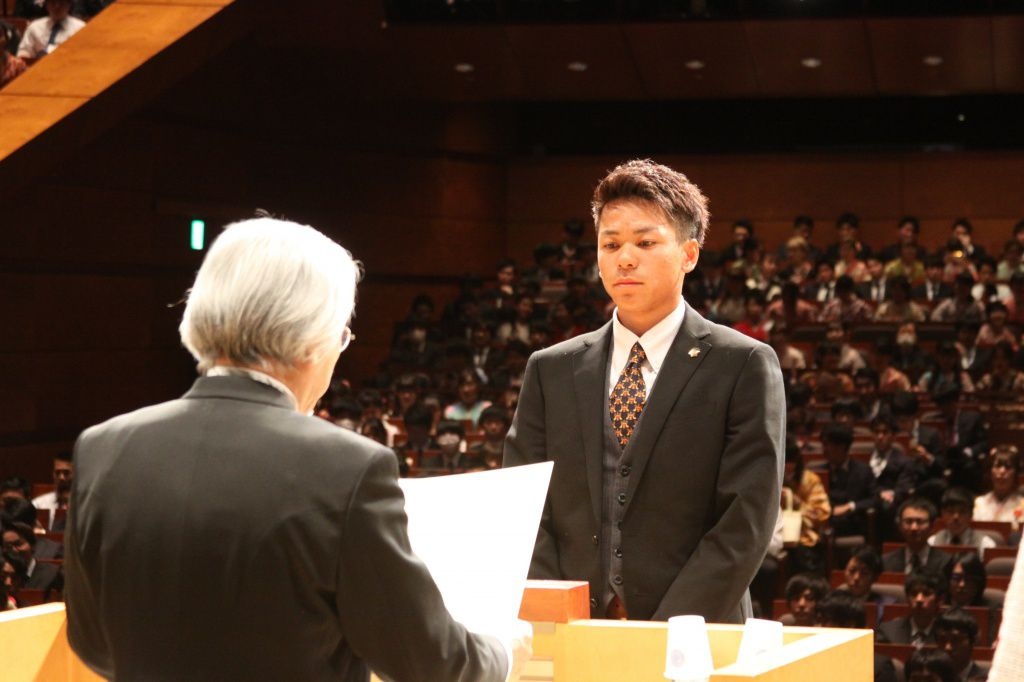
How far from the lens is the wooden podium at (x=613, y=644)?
1606 mm

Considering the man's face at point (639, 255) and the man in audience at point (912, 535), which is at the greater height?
the man's face at point (639, 255)

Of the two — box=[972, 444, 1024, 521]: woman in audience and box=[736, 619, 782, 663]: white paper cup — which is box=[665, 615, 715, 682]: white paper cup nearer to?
box=[736, 619, 782, 663]: white paper cup

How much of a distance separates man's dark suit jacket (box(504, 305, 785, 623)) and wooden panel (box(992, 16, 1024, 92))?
7818 millimetres

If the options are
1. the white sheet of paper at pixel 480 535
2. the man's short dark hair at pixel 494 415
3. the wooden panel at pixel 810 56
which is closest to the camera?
the white sheet of paper at pixel 480 535

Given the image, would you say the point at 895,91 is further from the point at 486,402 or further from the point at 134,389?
the point at 134,389

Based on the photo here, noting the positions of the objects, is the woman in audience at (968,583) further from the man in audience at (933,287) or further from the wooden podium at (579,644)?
the man in audience at (933,287)

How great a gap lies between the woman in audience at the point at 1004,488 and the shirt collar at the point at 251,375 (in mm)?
5000


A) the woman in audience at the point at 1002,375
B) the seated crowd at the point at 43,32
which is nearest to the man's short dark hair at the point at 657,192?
the woman in audience at the point at 1002,375

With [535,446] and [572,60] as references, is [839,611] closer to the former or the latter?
[535,446]

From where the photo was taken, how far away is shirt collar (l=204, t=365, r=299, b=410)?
124 cm

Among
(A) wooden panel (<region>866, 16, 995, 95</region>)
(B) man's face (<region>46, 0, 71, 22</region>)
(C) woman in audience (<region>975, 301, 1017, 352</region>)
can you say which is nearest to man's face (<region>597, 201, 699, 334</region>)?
(C) woman in audience (<region>975, 301, 1017, 352</region>)

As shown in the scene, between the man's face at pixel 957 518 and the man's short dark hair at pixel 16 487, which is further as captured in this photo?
the man's short dark hair at pixel 16 487

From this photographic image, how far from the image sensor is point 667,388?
6.55 feet

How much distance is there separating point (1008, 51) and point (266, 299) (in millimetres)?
9295
